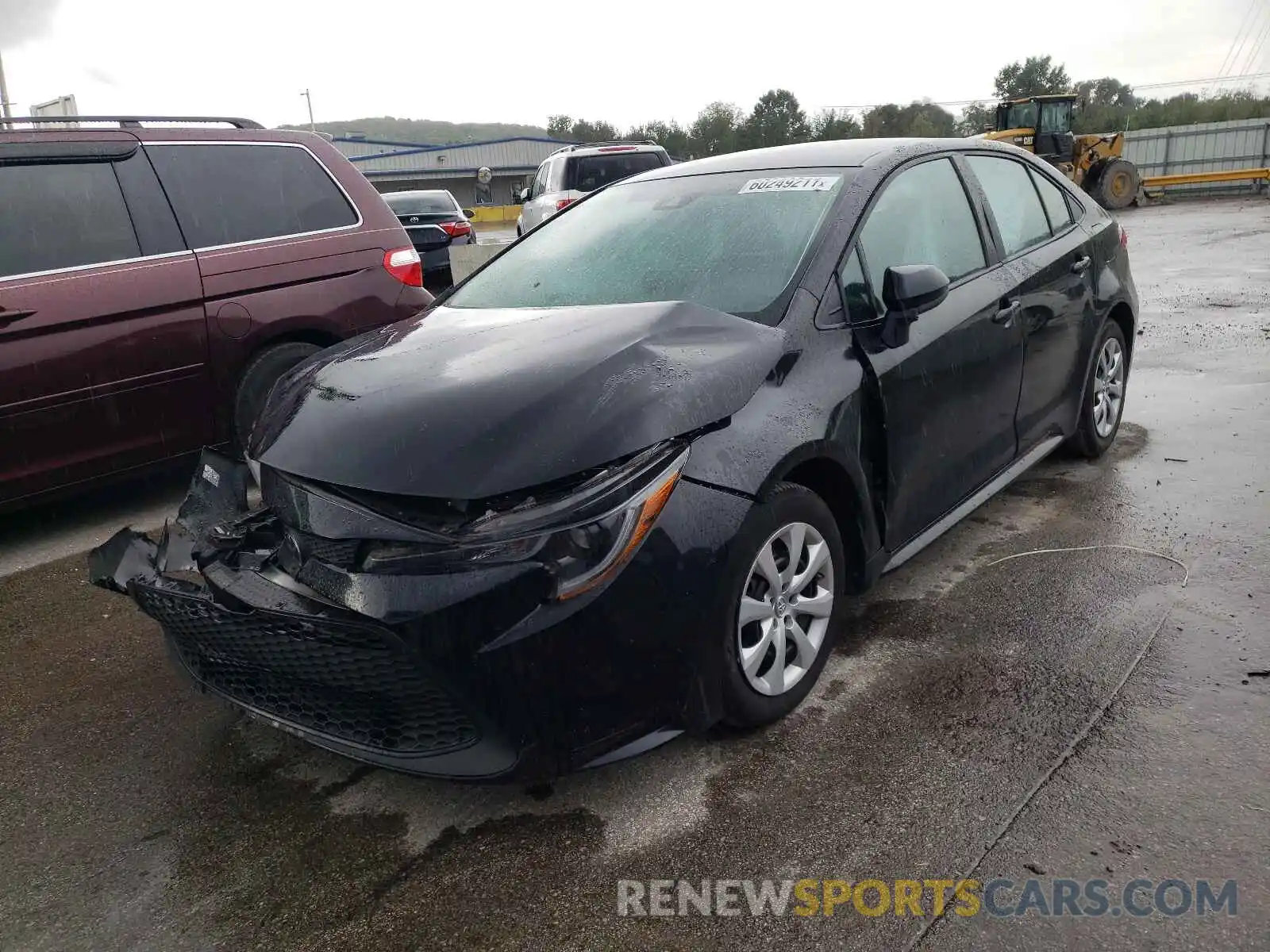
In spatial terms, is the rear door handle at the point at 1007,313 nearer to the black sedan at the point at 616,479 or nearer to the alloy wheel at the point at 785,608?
the black sedan at the point at 616,479

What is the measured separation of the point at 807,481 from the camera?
282 cm

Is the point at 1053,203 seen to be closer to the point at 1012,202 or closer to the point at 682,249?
the point at 1012,202

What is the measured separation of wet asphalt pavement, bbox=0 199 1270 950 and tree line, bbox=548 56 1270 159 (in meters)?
40.6

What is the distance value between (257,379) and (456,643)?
3.43 metres

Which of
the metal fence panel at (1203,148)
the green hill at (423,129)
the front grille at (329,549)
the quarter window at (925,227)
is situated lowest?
the front grille at (329,549)

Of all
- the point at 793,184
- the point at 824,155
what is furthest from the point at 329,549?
the point at 824,155

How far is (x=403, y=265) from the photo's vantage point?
18.4ft

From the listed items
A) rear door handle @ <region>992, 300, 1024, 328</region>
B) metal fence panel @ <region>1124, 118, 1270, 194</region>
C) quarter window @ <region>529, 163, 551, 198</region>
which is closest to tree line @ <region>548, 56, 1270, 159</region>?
metal fence panel @ <region>1124, 118, 1270, 194</region>
